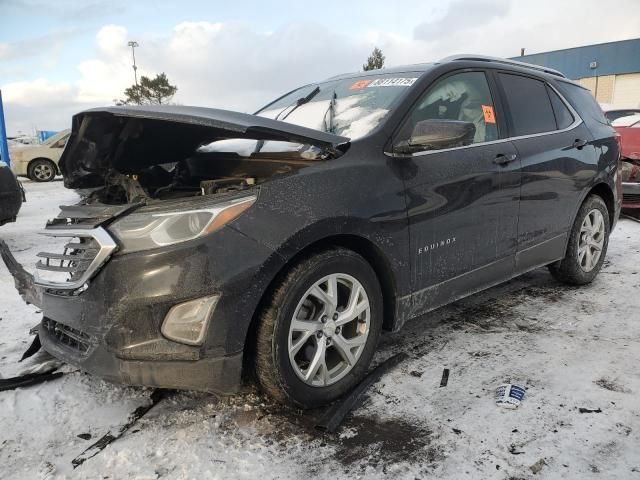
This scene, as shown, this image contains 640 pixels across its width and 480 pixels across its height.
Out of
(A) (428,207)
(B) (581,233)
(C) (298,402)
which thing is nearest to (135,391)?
(C) (298,402)

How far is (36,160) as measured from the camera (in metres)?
14.6

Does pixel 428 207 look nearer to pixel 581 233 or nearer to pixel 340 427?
pixel 340 427

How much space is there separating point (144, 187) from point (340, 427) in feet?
6.00

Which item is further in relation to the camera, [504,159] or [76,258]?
[504,159]

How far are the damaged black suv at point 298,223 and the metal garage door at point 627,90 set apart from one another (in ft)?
109

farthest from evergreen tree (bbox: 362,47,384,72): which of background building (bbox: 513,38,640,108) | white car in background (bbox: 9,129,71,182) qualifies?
white car in background (bbox: 9,129,71,182)

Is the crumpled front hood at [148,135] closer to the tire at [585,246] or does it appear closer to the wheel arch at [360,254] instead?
the wheel arch at [360,254]

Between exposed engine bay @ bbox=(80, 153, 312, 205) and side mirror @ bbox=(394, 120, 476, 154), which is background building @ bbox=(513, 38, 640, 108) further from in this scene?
exposed engine bay @ bbox=(80, 153, 312, 205)

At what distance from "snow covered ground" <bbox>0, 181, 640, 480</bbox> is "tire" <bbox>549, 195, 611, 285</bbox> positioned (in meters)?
0.81

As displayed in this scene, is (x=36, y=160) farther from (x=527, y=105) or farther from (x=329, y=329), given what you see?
(x=329, y=329)

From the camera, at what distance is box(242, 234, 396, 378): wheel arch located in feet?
7.07

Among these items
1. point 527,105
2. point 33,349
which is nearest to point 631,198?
point 527,105

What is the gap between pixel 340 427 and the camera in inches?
88.0

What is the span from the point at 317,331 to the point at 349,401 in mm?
397
